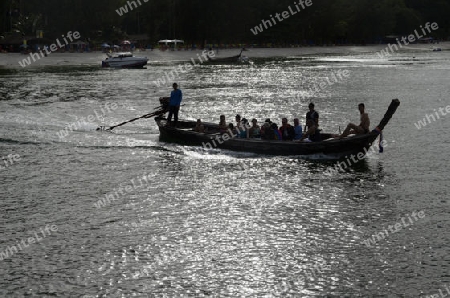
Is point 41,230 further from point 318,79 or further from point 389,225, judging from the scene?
point 318,79

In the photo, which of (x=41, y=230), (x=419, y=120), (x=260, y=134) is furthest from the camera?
(x=419, y=120)

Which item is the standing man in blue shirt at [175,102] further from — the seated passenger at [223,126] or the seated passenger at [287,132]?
the seated passenger at [287,132]

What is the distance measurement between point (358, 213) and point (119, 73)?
79898 millimetres

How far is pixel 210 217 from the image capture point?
22.1 metres

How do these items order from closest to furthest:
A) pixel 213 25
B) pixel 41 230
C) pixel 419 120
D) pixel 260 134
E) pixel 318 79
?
pixel 41 230
pixel 260 134
pixel 419 120
pixel 318 79
pixel 213 25

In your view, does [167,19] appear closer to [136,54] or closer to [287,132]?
[136,54]

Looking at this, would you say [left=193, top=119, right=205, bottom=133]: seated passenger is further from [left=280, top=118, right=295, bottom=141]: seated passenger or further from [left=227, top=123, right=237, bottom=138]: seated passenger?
[left=280, top=118, right=295, bottom=141]: seated passenger

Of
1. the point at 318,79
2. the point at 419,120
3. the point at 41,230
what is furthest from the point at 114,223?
the point at 318,79

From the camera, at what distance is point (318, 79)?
82.6 m

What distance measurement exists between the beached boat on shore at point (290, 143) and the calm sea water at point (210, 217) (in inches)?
20.1

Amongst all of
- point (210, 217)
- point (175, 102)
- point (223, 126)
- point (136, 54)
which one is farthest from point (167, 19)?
point (210, 217)

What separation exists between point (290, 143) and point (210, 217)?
366 inches

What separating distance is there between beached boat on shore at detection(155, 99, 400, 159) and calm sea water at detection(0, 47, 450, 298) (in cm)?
51

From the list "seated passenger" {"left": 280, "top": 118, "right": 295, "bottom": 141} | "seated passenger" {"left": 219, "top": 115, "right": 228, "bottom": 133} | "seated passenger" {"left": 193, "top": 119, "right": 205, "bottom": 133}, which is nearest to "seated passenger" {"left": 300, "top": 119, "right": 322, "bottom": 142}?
"seated passenger" {"left": 280, "top": 118, "right": 295, "bottom": 141}
